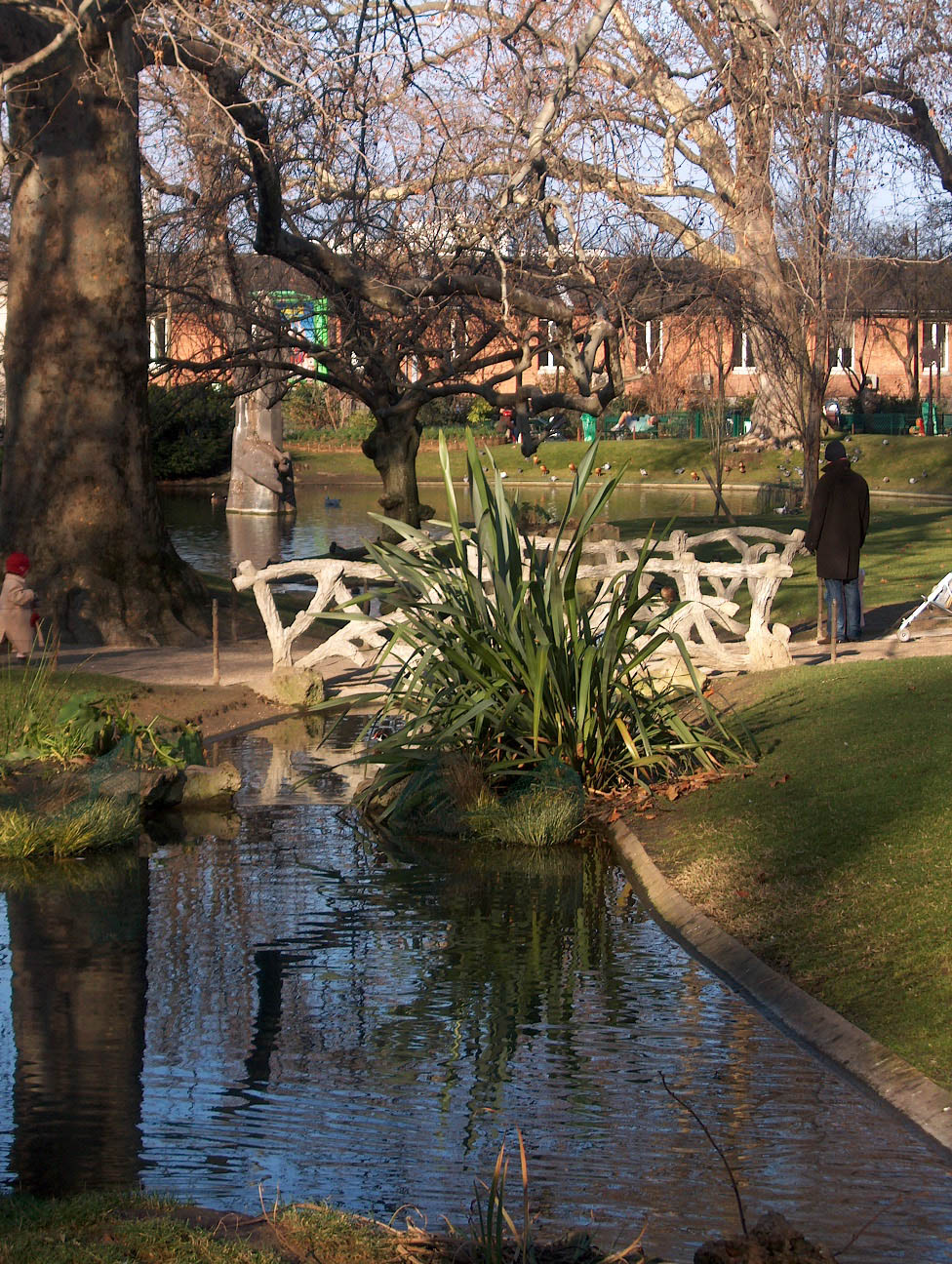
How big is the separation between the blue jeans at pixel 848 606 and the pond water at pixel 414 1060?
8014mm

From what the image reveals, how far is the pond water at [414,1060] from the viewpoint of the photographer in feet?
16.0

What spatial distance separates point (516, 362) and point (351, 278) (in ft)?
13.9

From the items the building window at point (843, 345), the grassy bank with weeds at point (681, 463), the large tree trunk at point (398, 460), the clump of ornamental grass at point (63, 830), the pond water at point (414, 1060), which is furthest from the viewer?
the grassy bank with weeds at point (681, 463)

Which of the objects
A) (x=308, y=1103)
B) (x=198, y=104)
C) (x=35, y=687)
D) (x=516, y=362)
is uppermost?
(x=198, y=104)

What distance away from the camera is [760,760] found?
10906 millimetres

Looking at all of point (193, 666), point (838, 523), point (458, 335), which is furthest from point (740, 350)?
point (193, 666)

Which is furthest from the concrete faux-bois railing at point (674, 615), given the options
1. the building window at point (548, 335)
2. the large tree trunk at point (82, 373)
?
the building window at point (548, 335)

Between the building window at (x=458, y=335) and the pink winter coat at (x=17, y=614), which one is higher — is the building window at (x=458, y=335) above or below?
above

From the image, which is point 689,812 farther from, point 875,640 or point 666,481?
→ point 666,481

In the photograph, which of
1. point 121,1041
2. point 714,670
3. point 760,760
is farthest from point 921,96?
point 121,1041

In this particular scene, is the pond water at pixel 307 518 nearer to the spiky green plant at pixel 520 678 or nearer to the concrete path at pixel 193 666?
the concrete path at pixel 193 666

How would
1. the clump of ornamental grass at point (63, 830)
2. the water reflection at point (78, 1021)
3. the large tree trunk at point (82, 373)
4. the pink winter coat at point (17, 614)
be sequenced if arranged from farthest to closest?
1. the large tree trunk at point (82, 373)
2. the pink winter coat at point (17, 614)
3. the clump of ornamental grass at point (63, 830)
4. the water reflection at point (78, 1021)

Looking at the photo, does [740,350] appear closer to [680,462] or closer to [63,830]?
[680,462]

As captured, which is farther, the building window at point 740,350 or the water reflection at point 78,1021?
the building window at point 740,350
